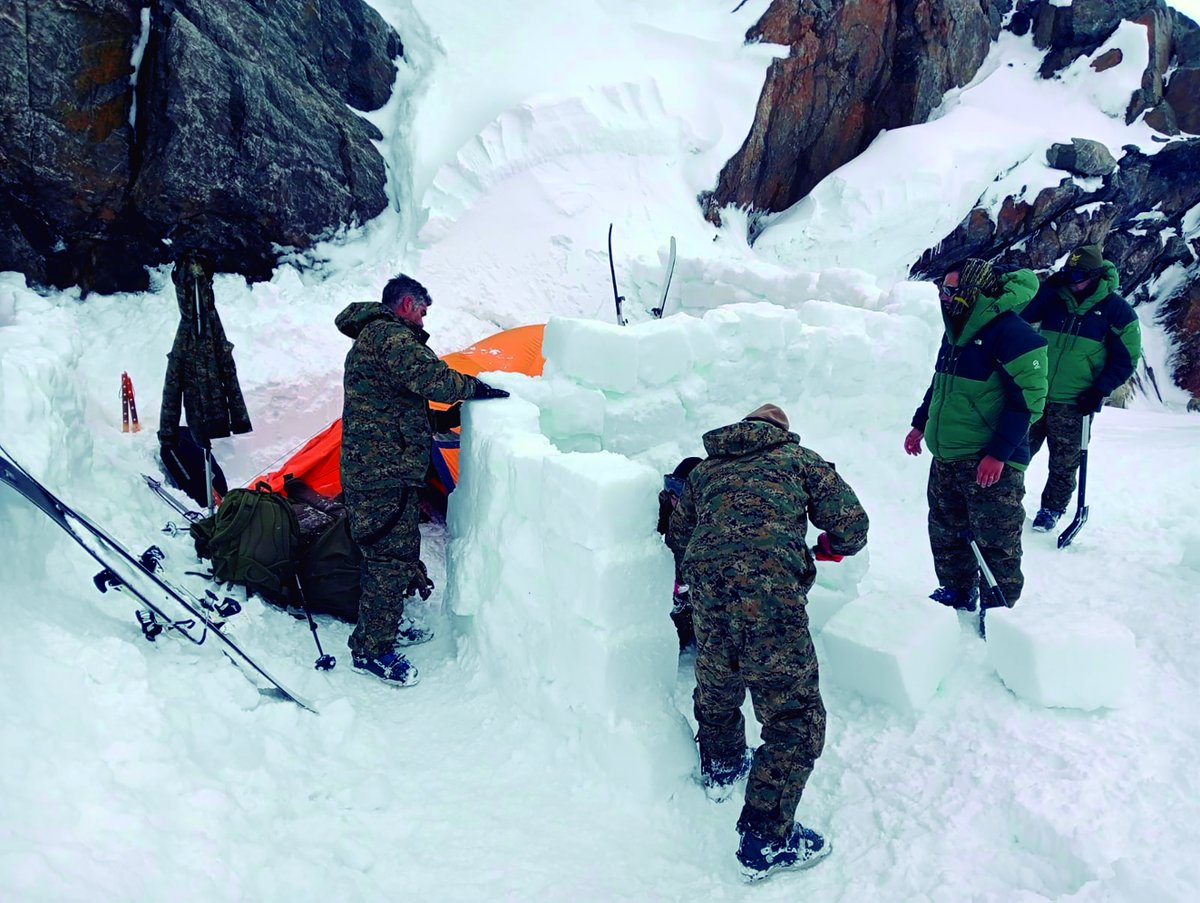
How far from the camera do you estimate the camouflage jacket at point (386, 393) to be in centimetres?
333

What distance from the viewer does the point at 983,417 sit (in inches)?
137

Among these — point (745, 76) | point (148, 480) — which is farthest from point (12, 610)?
point (745, 76)

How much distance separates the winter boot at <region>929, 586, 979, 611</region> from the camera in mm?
3756

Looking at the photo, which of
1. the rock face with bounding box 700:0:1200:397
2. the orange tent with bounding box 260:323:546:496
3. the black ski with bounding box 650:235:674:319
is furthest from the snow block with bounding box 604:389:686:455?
the rock face with bounding box 700:0:1200:397

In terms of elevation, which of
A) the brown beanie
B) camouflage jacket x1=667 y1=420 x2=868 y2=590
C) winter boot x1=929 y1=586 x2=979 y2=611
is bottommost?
winter boot x1=929 y1=586 x2=979 y2=611

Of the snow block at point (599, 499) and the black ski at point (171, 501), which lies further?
the black ski at point (171, 501)

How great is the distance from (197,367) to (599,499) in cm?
407

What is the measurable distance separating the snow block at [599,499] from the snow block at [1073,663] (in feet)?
4.77

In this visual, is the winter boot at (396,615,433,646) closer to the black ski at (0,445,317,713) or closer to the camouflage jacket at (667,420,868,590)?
the black ski at (0,445,317,713)

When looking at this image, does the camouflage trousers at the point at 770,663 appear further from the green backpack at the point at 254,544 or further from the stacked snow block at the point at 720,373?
the green backpack at the point at 254,544

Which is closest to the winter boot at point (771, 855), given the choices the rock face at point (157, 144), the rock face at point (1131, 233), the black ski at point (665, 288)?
the black ski at point (665, 288)

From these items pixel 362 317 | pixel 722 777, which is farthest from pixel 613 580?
pixel 362 317

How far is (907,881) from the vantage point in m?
2.34

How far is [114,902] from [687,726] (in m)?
1.80
